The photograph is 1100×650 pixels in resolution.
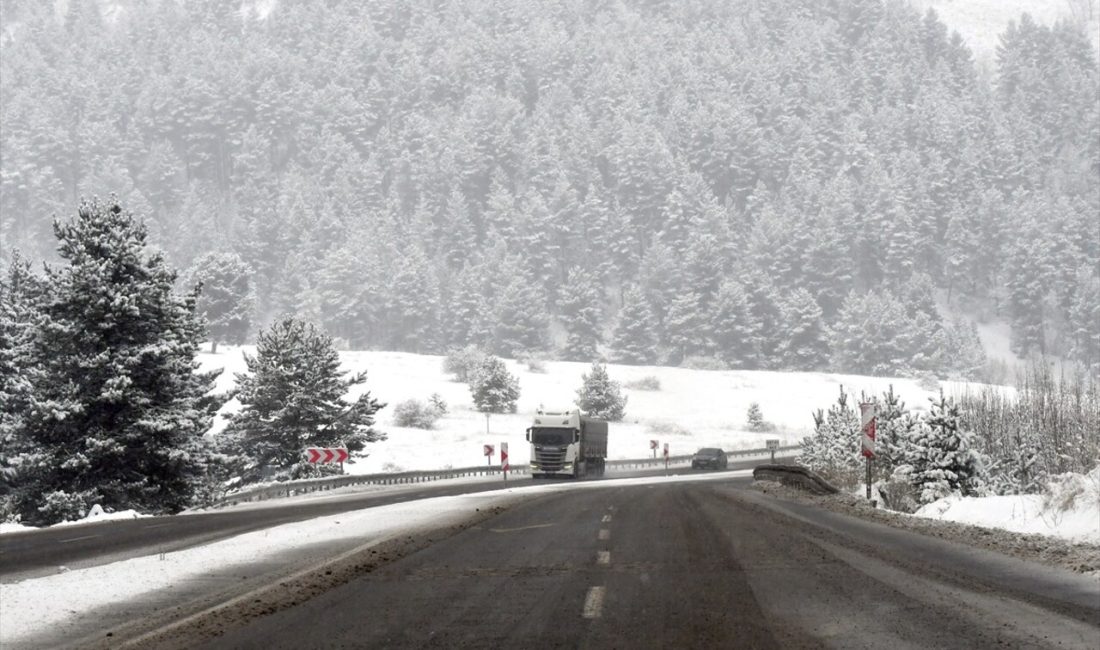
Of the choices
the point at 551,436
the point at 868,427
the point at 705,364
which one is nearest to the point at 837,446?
the point at 551,436

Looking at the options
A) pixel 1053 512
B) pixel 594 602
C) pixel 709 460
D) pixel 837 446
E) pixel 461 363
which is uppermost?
pixel 461 363

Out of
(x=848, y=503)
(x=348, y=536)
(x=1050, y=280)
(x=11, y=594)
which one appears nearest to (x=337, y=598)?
(x=11, y=594)

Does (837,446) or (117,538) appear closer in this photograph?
(117,538)

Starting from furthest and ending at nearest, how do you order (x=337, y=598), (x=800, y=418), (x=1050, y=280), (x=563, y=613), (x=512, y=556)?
(x=1050, y=280) → (x=800, y=418) → (x=512, y=556) → (x=337, y=598) → (x=563, y=613)

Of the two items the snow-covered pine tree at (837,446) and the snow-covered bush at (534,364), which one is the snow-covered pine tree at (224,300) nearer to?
the snow-covered bush at (534,364)

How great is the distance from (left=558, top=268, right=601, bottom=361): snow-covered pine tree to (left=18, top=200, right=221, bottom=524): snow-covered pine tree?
381 ft

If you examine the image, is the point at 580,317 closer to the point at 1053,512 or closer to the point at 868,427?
the point at 868,427

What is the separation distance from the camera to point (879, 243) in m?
187

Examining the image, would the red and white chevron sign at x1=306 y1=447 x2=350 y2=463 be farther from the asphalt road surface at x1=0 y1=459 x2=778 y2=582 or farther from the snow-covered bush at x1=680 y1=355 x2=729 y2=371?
the snow-covered bush at x1=680 y1=355 x2=729 y2=371

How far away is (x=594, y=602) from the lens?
36.9 feet

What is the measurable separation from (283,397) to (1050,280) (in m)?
145

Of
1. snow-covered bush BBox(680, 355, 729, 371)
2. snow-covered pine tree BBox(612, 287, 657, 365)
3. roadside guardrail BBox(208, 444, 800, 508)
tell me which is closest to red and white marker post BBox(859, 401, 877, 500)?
roadside guardrail BBox(208, 444, 800, 508)

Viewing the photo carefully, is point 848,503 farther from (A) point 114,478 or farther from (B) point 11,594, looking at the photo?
(A) point 114,478

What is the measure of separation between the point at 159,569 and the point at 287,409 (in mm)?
41088
